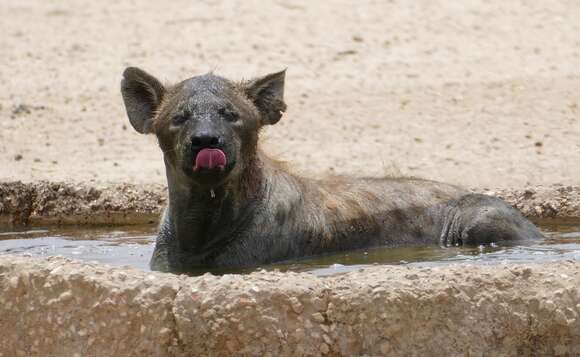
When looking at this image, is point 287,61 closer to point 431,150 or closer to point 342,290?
point 431,150

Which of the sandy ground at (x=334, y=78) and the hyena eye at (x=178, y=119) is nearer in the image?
the hyena eye at (x=178, y=119)

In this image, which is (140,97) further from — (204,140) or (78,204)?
(78,204)

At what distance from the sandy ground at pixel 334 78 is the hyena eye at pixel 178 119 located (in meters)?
3.05

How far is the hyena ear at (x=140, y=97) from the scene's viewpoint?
702cm

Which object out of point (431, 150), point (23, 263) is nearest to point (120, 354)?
point (23, 263)

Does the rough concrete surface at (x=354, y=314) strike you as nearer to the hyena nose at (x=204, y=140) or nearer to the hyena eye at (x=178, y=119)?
the hyena nose at (x=204, y=140)

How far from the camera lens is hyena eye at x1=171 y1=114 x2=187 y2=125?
6590 millimetres

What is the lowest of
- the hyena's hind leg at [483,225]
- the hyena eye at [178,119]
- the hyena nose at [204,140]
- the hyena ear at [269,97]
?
the hyena's hind leg at [483,225]

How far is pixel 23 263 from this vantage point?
5.06m

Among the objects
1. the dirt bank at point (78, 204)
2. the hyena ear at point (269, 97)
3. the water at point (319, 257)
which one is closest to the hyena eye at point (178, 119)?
the hyena ear at point (269, 97)

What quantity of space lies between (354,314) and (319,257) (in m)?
2.32

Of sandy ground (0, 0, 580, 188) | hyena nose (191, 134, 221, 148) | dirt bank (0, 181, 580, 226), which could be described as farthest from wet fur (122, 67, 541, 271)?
sandy ground (0, 0, 580, 188)

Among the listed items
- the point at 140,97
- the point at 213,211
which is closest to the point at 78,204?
the point at 140,97

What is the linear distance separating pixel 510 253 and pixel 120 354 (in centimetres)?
269
